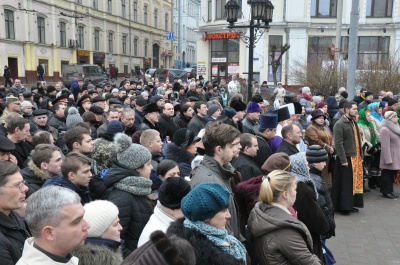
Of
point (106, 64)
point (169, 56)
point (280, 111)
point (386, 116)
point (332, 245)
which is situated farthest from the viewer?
point (169, 56)

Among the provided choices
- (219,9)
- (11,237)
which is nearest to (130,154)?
(11,237)

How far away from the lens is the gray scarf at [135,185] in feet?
11.4

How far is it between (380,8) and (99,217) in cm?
3322

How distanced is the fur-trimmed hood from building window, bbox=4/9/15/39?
3337cm

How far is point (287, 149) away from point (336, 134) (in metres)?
2.06

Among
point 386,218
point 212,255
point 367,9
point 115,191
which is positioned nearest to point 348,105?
point 386,218

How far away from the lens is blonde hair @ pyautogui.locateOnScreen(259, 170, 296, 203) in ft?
10.9

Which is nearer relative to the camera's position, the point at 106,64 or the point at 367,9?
the point at 367,9

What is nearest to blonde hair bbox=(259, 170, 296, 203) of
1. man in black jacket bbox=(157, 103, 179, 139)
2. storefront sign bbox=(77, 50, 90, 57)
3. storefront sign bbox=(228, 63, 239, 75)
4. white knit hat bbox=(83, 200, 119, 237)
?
white knit hat bbox=(83, 200, 119, 237)

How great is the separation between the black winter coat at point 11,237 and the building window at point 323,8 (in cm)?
3170

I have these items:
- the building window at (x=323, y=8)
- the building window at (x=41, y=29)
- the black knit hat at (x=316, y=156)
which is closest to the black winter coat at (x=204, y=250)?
the black knit hat at (x=316, y=156)

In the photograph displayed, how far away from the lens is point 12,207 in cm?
294

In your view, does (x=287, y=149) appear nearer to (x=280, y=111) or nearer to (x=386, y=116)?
(x=280, y=111)

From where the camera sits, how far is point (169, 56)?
197ft
